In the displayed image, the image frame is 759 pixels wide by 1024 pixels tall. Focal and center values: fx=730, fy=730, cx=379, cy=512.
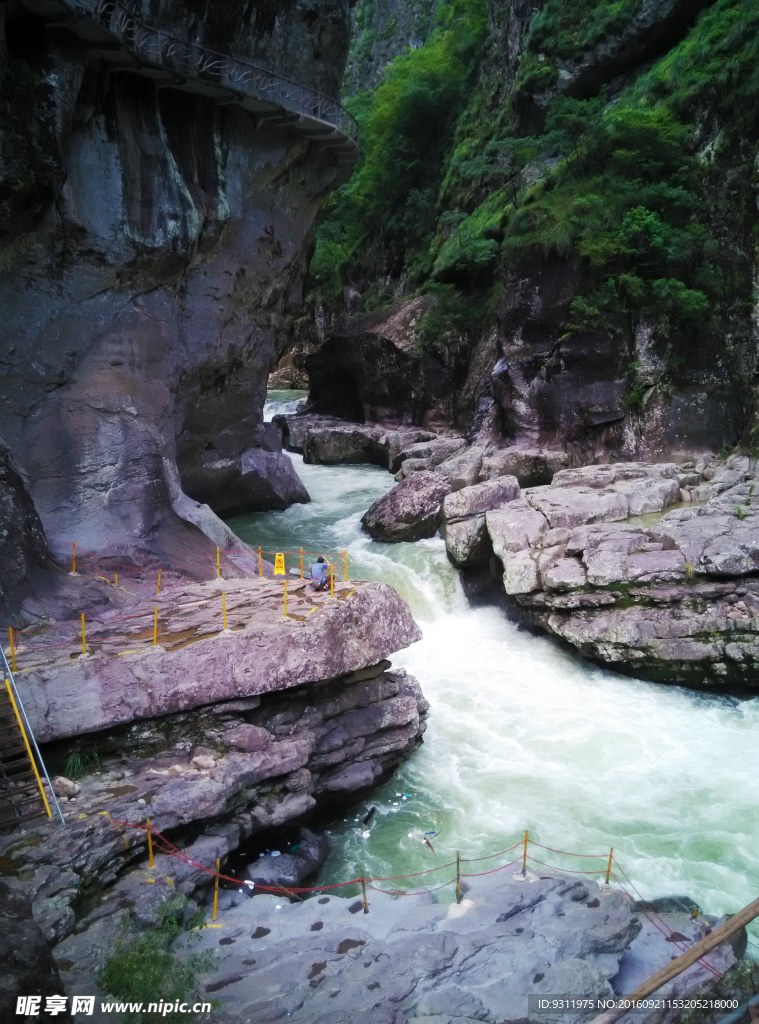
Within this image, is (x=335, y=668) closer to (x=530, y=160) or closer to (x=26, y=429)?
(x=26, y=429)

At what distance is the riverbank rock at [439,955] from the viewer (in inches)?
219

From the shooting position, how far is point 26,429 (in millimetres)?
12617

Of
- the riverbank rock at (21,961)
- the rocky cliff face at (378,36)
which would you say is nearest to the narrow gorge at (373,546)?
the riverbank rock at (21,961)

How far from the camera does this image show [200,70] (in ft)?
47.5

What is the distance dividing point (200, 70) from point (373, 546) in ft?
35.1

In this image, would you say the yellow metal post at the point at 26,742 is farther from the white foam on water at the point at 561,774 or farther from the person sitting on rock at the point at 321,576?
the person sitting on rock at the point at 321,576

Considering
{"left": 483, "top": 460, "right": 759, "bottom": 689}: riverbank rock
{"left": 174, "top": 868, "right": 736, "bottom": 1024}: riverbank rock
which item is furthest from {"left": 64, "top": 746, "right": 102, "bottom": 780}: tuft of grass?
{"left": 483, "top": 460, "right": 759, "bottom": 689}: riverbank rock

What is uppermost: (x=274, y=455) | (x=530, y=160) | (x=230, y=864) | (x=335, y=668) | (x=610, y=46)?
(x=610, y=46)

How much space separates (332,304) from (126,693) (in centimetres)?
3010

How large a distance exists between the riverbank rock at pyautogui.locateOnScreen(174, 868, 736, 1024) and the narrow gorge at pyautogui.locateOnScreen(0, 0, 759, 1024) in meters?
0.04

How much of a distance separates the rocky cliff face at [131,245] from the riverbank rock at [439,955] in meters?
8.25

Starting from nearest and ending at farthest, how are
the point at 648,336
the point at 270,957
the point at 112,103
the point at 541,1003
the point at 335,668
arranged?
the point at 541,1003 < the point at 270,957 < the point at 335,668 < the point at 112,103 < the point at 648,336

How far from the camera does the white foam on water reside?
865cm

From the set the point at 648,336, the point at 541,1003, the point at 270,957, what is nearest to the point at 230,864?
the point at 270,957
